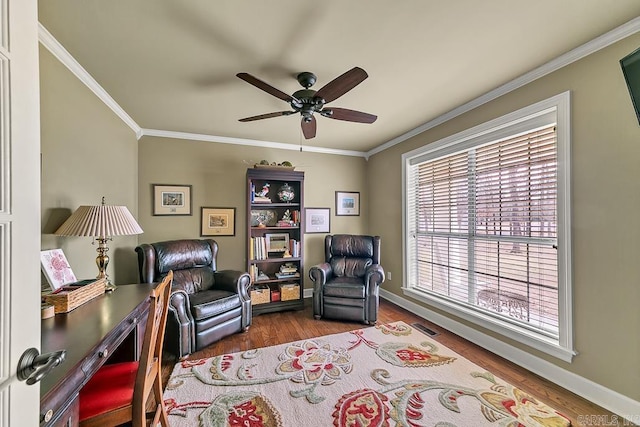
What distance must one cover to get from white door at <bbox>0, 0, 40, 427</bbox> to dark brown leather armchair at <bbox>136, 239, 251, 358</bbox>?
199 centimetres

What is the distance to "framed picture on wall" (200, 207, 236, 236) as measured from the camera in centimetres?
373

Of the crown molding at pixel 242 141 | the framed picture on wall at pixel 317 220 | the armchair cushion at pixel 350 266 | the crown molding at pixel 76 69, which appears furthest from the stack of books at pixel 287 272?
the crown molding at pixel 76 69

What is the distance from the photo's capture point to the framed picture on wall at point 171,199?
351 cm

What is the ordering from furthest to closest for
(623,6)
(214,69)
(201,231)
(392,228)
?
(392,228) → (201,231) → (214,69) → (623,6)

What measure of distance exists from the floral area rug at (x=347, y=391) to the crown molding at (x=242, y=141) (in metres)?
2.82

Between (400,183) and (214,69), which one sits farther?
(400,183)

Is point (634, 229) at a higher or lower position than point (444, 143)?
lower

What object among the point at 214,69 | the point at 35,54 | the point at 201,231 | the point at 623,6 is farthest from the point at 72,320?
the point at 623,6

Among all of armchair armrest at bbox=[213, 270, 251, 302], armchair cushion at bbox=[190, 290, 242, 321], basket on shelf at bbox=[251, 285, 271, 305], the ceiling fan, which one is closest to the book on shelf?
basket on shelf at bbox=[251, 285, 271, 305]

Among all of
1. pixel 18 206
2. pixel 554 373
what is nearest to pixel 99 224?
pixel 18 206

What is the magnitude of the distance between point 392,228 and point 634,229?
8.49ft

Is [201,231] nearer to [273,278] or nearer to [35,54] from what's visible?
[273,278]

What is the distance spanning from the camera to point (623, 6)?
4.98 feet

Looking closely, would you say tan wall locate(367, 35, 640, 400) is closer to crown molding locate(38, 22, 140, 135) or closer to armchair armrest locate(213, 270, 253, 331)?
armchair armrest locate(213, 270, 253, 331)
